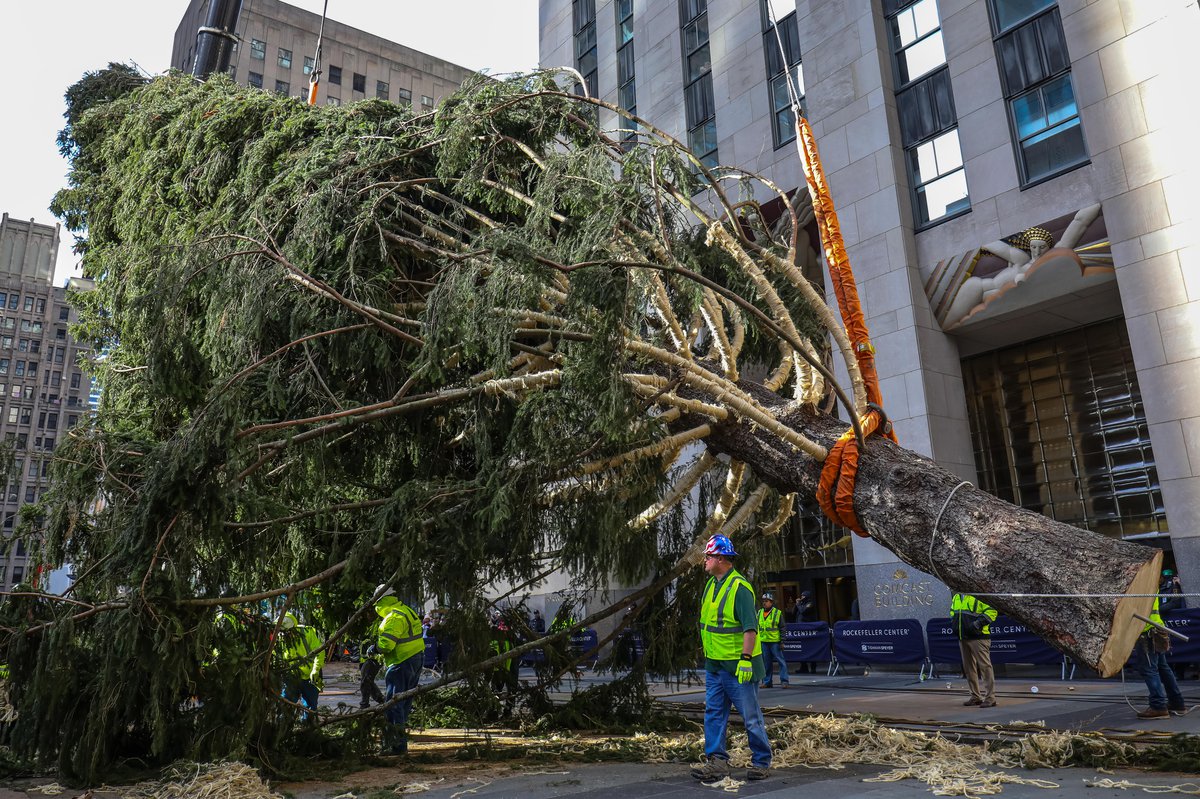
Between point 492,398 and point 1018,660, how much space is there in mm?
9797

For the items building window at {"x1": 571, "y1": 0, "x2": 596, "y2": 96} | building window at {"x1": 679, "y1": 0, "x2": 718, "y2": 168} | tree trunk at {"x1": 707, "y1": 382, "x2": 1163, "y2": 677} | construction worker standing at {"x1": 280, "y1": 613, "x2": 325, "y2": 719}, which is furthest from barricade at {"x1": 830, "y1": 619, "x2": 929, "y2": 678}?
building window at {"x1": 571, "y1": 0, "x2": 596, "y2": 96}

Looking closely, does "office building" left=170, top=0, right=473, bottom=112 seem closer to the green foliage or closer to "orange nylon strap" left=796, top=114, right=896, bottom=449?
the green foliage

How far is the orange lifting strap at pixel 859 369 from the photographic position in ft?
22.3

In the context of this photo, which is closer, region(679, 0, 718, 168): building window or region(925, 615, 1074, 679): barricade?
region(925, 615, 1074, 679): barricade

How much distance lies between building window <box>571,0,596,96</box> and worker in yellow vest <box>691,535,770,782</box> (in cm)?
2708

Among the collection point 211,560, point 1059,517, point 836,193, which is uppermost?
point 836,193

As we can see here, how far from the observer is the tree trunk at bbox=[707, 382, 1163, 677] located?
5.26 meters

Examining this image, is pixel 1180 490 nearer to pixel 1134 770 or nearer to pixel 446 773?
pixel 1134 770

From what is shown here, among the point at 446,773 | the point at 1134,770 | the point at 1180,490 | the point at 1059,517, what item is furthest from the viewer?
the point at 1059,517

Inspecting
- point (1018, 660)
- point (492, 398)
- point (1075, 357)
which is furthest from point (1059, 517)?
point (492, 398)

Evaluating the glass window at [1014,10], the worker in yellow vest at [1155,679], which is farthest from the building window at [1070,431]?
the worker in yellow vest at [1155,679]

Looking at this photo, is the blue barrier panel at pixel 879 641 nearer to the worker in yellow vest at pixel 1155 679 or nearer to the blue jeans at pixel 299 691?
the worker in yellow vest at pixel 1155 679

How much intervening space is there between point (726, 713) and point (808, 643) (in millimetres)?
11019

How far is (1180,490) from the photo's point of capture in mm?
13781
